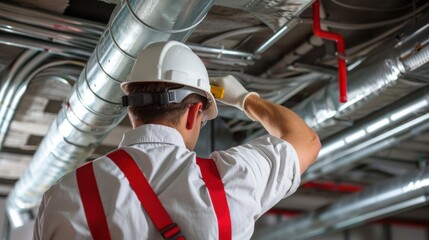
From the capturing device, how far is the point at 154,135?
1.31 m

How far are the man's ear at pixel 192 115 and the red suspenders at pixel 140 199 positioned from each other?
149mm

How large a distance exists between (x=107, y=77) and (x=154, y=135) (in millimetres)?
1001

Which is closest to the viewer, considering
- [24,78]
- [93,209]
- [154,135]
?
[93,209]

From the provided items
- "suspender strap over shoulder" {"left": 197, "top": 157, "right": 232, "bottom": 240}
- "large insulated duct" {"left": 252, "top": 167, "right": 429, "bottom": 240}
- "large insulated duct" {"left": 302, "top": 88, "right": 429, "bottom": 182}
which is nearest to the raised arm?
"suspender strap over shoulder" {"left": 197, "top": 157, "right": 232, "bottom": 240}

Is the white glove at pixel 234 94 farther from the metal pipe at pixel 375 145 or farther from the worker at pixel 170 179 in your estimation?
the metal pipe at pixel 375 145

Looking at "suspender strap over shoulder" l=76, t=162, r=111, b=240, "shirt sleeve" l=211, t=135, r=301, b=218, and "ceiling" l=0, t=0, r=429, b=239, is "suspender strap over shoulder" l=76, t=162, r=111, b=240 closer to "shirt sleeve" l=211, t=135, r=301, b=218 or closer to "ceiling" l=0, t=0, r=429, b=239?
"shirt sleeve" l=211, t=135, r=301, b=218

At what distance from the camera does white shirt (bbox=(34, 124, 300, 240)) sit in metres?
1.20

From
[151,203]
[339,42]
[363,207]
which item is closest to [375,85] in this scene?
[339,42]

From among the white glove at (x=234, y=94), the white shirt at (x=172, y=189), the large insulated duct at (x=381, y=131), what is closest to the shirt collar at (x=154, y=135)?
the white shirt at (x=172, y=189)

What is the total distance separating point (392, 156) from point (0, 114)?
125 inches

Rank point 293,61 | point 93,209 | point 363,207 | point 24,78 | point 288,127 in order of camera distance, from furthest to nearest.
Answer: point 363,207
point 293,61
point 24,78
point 288,127
point 93,209

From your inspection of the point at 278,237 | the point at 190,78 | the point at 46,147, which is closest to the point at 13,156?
the point at 46,147

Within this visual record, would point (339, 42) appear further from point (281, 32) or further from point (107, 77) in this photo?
point (107, 77)

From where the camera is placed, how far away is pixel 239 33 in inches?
114
